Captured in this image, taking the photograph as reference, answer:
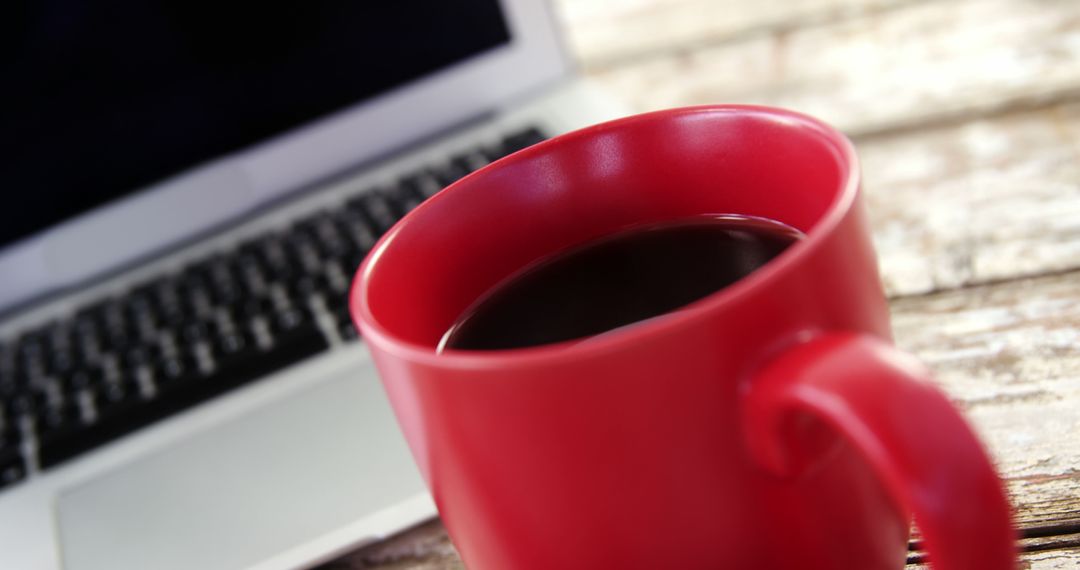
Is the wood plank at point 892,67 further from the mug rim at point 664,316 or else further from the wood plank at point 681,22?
the mug rim at point 664,316

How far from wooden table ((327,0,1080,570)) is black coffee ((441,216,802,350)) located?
0.11m

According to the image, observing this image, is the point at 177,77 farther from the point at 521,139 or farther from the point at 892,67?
the point at 892,67

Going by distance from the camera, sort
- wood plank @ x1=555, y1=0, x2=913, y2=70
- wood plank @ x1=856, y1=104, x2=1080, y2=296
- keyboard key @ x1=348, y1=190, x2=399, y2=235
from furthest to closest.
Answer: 1. wood plank @ x1=555, y1=0, x2=913, y2=70
2. keyboard key @ x1=348, y1=190, x2=399, y2=235
3. wood plank @ x1=856, y1=104, x2=1080, y2=296

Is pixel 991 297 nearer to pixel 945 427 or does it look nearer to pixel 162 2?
pixel 945 427

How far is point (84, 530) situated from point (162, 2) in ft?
1.12

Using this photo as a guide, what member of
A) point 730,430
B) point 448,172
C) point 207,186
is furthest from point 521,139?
point 730,430

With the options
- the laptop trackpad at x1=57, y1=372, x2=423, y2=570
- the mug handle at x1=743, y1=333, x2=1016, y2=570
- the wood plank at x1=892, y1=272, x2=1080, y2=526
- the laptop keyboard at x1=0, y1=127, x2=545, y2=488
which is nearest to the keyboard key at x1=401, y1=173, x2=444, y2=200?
the laptop keyboard at x1=0, y1=127, x2=545, y2=488

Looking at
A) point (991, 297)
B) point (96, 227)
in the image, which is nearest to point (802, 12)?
point (991, 297)

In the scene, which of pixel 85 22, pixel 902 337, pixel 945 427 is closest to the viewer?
pixel 945 427

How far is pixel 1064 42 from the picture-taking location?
2.10 feet

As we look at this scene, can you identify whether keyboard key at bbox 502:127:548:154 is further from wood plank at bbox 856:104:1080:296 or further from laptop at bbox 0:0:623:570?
wood plank at bbox 856:104:1080:296

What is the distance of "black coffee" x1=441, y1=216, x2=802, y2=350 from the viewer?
0.31 metres

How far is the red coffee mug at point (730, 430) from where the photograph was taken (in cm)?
19

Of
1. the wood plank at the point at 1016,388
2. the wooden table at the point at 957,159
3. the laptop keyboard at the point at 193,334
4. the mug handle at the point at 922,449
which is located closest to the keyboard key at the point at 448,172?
the laptop keyboard at the point at 193,334
